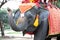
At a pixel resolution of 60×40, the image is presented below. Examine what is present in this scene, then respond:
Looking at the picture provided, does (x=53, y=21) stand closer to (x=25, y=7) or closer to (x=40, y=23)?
(x=40, y=23)

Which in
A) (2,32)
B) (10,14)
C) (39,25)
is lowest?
(2,32)

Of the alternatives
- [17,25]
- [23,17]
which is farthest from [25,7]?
[17,25]

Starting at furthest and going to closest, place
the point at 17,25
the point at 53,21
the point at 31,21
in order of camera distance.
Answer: the point at 53,21
the point at 31,21
the point at 17,25

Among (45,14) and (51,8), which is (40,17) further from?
(51,8)

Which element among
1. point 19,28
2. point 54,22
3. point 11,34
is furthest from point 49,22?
point 11,34

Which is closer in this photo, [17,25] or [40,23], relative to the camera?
[17,25]

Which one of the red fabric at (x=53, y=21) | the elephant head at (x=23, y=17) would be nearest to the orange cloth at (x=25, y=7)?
the elephant head at (x=23, y=17)

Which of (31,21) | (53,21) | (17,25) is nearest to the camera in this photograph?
(17,25)

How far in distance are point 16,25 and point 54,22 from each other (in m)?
0.48

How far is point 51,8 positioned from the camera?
261cm

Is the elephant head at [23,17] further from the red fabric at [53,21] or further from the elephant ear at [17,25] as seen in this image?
the red fabric at [53,21]

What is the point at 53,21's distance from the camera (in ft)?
8.29

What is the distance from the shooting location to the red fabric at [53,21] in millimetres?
2506

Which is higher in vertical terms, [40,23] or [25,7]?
[25,7]
